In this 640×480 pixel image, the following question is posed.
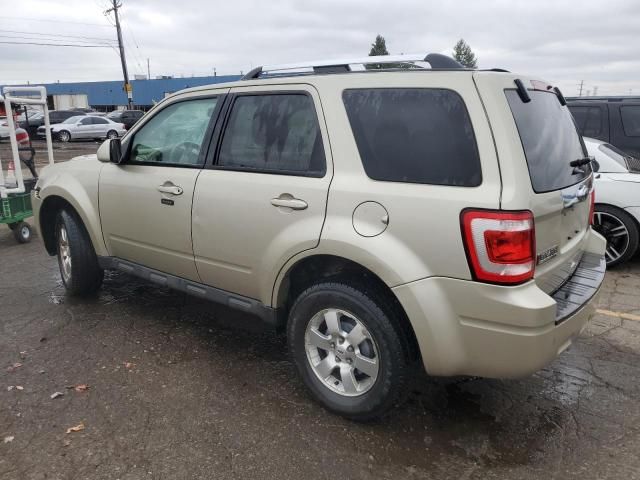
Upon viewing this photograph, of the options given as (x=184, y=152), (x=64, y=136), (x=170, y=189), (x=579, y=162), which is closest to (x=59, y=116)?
(x=64, y=136)

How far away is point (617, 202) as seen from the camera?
5527 millimetres

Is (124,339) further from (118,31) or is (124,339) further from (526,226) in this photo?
(118,31)

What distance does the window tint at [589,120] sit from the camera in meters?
7.04

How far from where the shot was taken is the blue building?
57.3m

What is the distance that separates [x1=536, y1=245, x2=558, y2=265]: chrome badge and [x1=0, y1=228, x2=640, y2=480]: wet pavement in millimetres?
999

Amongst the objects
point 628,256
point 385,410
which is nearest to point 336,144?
point 385,410

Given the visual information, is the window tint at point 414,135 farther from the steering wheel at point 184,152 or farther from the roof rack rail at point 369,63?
the steering wheel at point 184,152

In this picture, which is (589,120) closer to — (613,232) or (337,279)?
(613,232)

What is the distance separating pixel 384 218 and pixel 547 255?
0.82 metres

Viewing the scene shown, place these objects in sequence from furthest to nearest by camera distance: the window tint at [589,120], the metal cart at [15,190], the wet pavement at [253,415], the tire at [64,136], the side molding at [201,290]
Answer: the tire at [64,136] < the window tint at [589,120] < the metal cart at [15,190] < the side molding at [201,290] < the wet pavement at [253,415]

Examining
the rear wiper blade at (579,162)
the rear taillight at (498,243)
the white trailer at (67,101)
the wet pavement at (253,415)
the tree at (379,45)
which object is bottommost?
the wet pavement at (253,415)

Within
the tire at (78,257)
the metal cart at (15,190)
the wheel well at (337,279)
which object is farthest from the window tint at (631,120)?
the metal cart at (15,190)

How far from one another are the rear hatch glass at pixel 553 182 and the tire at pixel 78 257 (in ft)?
11.9

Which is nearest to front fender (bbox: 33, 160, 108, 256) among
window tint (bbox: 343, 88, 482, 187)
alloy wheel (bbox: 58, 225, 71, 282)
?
alloy wheel (bbox: 58, 225, 71, 282)
